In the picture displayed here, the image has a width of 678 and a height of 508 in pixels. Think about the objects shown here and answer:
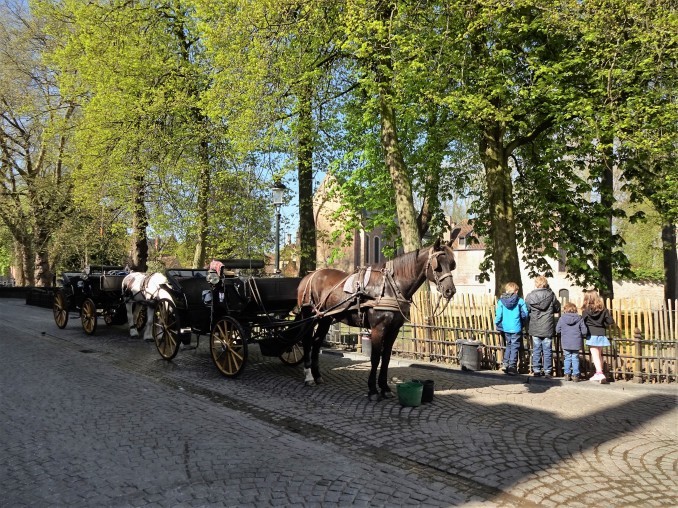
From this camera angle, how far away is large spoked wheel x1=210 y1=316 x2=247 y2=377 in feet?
26.7

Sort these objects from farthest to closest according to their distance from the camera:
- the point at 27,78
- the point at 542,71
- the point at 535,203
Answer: the point at 27,78 → the point at 535,203 → the point at 542,71

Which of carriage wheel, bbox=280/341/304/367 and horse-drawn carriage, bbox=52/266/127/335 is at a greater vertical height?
horse-drawn carriage, bbox=52/266/127/335

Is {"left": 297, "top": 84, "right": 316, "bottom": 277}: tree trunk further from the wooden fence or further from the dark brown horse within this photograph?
the dark brown horse

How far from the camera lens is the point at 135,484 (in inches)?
164

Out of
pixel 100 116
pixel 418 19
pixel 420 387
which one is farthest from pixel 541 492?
pixel 100 116

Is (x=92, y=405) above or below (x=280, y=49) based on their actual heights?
below

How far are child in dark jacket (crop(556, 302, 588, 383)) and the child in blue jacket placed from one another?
0.73m

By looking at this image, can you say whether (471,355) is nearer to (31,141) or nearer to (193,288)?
(193,288)

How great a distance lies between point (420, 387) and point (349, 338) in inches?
228

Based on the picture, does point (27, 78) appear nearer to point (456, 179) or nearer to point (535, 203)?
point (456, 179)

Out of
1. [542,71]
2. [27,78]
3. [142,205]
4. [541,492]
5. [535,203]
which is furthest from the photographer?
[27,78]

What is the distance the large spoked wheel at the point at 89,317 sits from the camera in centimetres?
→ 1352

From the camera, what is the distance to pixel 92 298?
13812 millimetres

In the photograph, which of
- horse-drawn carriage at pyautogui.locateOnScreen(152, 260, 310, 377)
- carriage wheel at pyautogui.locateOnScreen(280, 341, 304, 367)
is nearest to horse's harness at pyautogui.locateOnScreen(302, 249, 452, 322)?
horse-drawn carriage at pyautogui.locateOnScreen(152, 260, 310, 377)
